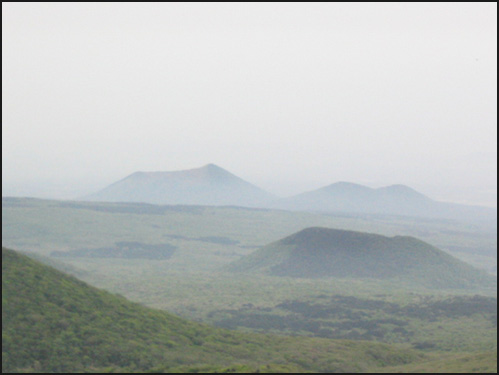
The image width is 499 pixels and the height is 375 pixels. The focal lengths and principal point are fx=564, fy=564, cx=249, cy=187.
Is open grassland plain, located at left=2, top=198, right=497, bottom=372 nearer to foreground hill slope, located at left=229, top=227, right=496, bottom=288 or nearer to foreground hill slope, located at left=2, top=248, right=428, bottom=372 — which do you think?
foreground hill slope, located at left=2, top=248, right=428, bottom=372

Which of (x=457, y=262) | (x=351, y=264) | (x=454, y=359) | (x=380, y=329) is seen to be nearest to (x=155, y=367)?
(x=454, y=359)

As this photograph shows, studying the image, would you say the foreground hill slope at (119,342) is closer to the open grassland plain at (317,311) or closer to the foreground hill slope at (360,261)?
the open grassland plain at (317,311)

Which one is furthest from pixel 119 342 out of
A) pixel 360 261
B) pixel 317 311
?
pixel 360 261

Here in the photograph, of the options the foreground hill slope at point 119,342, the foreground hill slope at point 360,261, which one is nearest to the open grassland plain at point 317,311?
the foreground hill slope at point 119,342

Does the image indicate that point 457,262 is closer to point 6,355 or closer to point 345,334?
point 345,334

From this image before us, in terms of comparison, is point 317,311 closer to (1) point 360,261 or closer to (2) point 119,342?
(2) point 119,342

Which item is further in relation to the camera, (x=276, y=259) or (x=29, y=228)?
(x=29, y=228)
